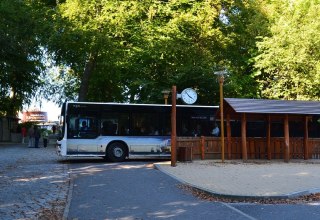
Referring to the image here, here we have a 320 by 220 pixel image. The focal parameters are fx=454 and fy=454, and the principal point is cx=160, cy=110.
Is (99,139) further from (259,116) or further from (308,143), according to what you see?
(308,143)

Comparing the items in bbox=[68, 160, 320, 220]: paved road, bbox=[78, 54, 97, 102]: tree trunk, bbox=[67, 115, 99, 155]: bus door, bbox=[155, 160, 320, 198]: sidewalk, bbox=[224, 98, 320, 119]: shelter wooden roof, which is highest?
bbox=[78, 54, 97, 102]: tree trunk

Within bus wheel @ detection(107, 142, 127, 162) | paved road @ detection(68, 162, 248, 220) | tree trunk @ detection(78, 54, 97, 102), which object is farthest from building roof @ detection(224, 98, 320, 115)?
tree trunk @ detection(78, 54, 97, 102)

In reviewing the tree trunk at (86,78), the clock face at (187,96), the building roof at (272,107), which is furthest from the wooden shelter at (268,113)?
the tree trunk at (86,78)

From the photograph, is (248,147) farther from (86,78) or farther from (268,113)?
(86,78)

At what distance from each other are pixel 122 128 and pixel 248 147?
6.62m

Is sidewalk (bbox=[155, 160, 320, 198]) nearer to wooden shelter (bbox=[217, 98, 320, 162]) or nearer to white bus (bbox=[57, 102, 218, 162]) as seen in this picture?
wooden shelter (bbox=[217, 98, 320, 162])

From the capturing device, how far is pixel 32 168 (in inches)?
696

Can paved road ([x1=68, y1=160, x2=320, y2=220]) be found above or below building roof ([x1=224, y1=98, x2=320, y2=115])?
below

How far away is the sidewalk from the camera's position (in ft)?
37.3

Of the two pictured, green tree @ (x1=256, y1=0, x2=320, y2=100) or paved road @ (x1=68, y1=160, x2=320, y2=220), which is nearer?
paved road @ (x1=68, y1=160, x2=320, y2=220)

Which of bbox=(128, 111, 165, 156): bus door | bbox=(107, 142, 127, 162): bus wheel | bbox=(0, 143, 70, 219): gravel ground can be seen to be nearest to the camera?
bbox=(0, 143, 70, 219): gravel ground

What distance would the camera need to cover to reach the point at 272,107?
22.0 meters

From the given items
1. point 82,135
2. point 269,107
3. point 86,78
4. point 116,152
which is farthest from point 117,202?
point 86,78

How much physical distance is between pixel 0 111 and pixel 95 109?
2550 centimetres
